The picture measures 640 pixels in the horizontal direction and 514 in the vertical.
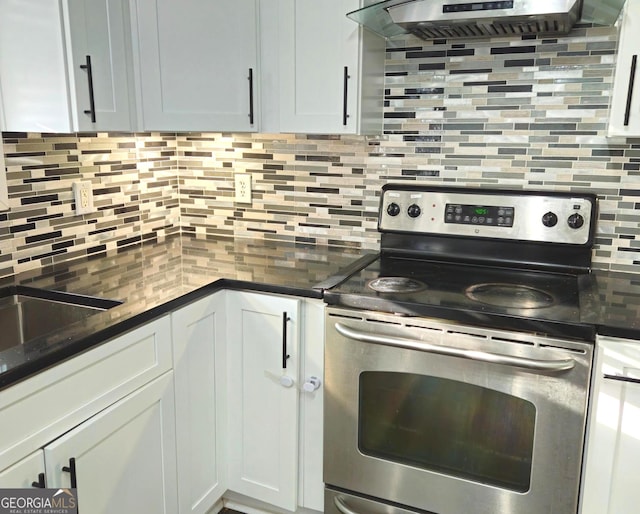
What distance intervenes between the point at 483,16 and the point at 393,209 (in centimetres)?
72

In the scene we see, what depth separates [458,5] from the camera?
5.28 ft

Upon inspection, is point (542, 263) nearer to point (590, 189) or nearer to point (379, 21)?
point (590, 189)

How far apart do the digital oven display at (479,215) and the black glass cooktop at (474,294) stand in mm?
153

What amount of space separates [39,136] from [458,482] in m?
1.64

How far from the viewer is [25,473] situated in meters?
1.18

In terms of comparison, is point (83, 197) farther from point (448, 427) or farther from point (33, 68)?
point (448, 427)

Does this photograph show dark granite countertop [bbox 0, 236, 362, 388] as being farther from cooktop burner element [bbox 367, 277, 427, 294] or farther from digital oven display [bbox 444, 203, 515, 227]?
digital oven display [bbox 444, 203, 515, 227]

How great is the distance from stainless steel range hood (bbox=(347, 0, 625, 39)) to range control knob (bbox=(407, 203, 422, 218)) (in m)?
0.57

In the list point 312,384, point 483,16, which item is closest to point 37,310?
point 312,384

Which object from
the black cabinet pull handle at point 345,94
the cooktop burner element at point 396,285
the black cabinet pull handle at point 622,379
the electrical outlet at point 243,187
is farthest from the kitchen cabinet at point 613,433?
the electrical outlet at point 243,187

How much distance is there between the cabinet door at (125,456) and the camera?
1.29 metres

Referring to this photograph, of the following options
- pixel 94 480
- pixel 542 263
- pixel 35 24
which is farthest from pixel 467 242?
pixel 35 24

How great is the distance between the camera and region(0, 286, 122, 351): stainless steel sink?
5.29 ft

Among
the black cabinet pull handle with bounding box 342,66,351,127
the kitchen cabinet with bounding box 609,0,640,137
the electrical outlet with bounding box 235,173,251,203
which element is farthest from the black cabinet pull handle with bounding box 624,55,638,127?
the electrical outlet with bounding box 235,173,251,203
